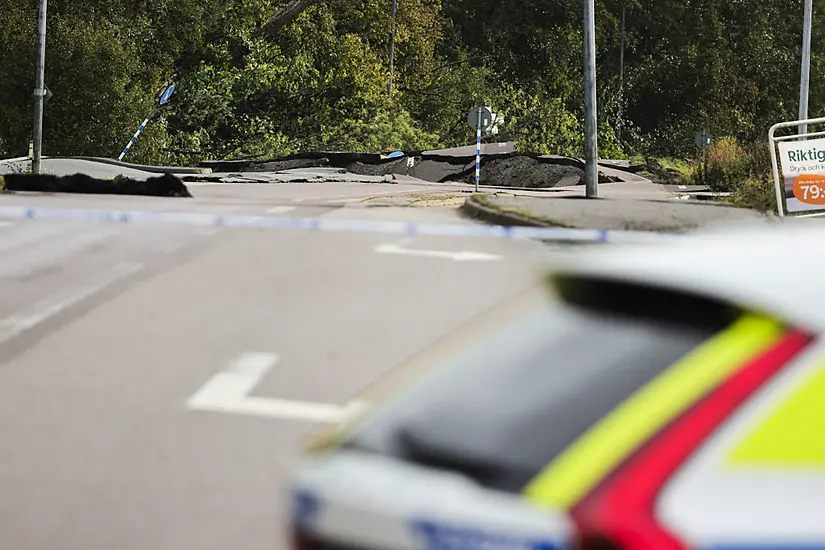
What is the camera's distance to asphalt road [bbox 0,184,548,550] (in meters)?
5.56

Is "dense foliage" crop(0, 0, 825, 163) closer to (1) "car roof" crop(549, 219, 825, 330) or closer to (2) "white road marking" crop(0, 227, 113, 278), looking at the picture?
(2) "white road marking" crop(0, 227, 113, 278)

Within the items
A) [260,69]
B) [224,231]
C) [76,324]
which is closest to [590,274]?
[76,324]

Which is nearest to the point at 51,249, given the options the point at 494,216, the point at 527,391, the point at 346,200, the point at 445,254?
the point at 445,254

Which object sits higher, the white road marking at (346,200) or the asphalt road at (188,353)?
the white road marking at (346,200)

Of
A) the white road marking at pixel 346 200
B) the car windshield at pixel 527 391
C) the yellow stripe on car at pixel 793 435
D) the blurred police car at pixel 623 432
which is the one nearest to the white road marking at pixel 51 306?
the car windshield at pixel 527 391

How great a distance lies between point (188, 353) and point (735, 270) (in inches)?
272

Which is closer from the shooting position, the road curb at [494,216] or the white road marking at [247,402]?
the white road marking at [247,402]

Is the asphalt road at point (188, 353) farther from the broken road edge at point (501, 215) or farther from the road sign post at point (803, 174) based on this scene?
the road sign post at point (803, 174)

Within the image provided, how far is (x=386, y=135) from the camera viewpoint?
4788cm

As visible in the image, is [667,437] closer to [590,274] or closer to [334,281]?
[590,274]

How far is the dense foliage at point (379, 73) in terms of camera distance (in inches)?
1623

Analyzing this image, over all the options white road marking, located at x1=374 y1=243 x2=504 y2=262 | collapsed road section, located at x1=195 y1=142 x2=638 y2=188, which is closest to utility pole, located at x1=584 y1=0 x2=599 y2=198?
white road marking, located at x1=374 y1=243 x2=504 y2=262

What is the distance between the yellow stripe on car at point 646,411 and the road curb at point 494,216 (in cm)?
1375

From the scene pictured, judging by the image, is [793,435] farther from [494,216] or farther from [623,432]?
[494,216]
